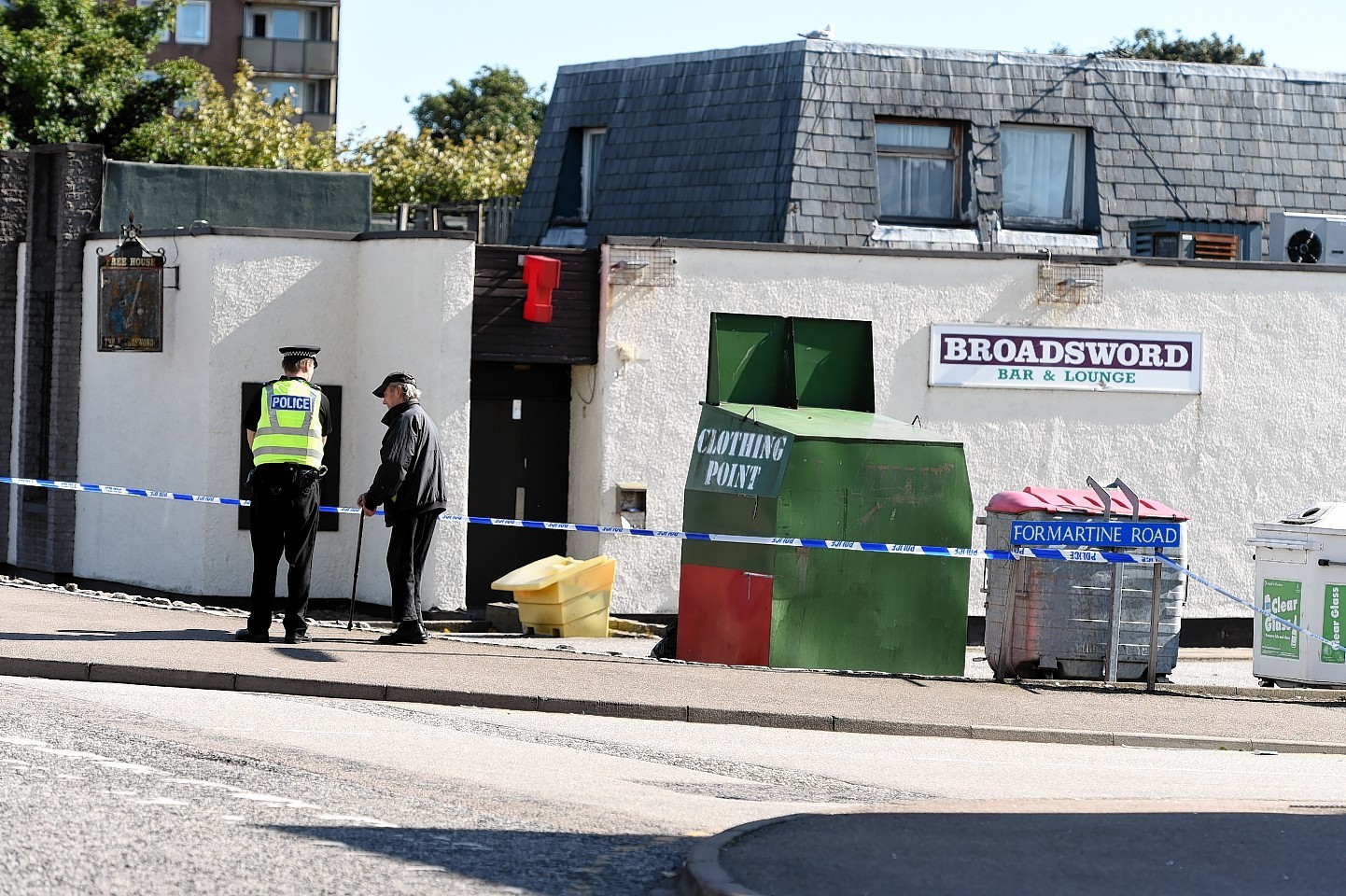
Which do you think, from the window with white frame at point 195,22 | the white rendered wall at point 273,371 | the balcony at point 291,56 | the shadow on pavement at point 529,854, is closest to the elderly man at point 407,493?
the white rendered wall at point 273,371

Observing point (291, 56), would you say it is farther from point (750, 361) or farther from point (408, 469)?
point (408, 469)

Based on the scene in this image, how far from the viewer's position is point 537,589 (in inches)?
637

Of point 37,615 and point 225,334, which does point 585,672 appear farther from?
point 225,334

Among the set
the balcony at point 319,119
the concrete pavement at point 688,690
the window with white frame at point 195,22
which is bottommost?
the concrete pavement at point 688,690

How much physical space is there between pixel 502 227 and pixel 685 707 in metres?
16.3

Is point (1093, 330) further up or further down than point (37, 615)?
further up

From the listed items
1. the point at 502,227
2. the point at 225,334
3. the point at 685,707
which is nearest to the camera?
the point at 685,707

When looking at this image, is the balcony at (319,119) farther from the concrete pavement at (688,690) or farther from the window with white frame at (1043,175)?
the concrete pavement at (688,690)

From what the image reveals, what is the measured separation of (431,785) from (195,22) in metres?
64.0

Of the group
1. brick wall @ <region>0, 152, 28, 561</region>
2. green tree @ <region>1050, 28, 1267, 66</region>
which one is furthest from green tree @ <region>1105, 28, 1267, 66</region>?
brick wall @ <region>0, 152, 28, 561</region>

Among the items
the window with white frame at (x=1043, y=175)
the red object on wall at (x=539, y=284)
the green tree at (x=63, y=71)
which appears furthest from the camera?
the green tree at (x=63, y=71)

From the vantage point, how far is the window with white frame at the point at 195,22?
6825 cm

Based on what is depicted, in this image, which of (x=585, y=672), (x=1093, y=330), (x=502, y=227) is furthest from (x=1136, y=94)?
(x=585, y=672)

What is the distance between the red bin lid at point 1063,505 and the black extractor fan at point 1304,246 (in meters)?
9.05
